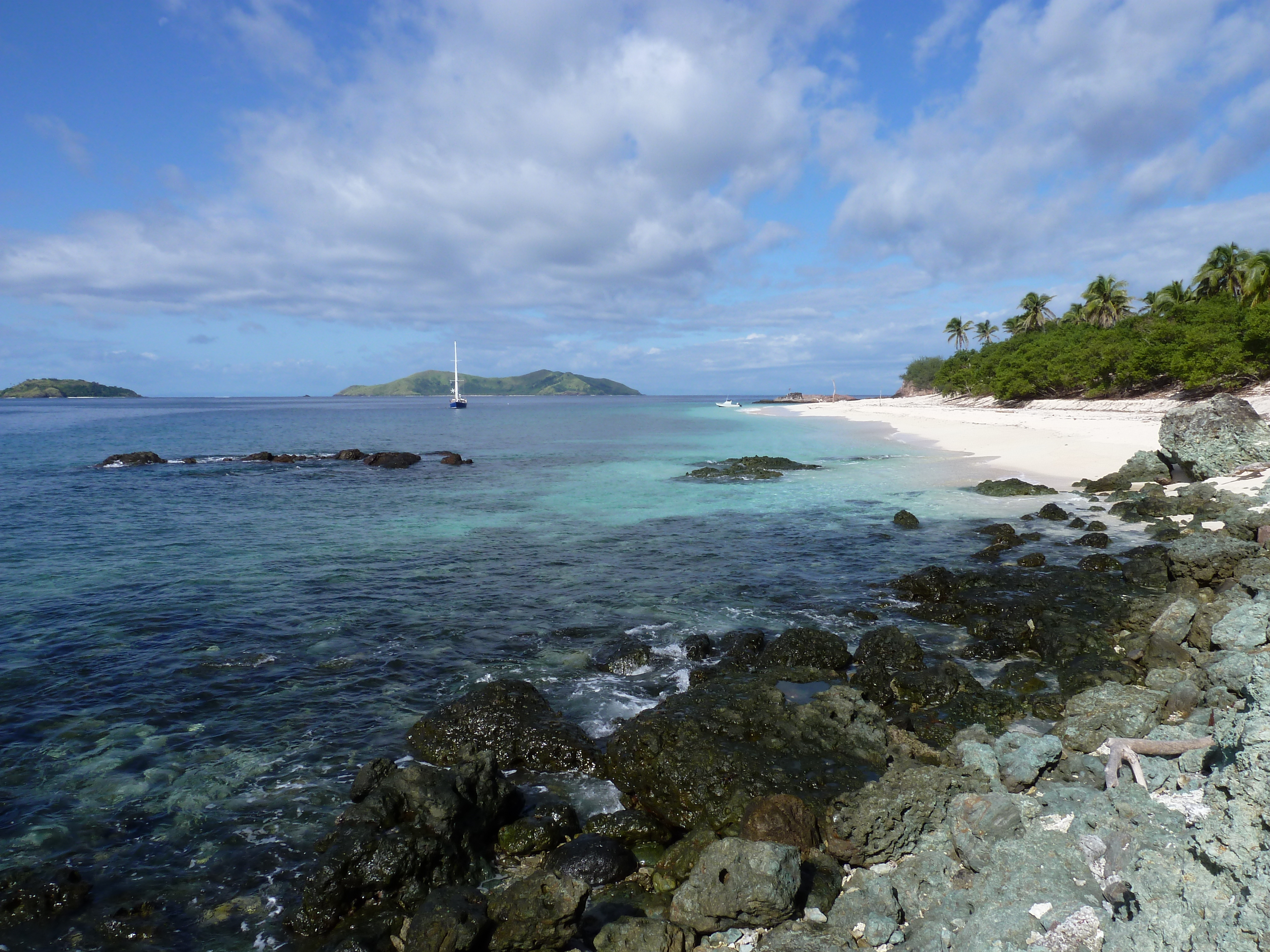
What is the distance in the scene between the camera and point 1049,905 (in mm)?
5602

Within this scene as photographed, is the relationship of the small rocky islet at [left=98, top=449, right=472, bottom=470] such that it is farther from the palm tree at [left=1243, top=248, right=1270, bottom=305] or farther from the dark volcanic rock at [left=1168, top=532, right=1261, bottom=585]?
the palm tree at [left=1243, top=248, right=1270, bottom=305]

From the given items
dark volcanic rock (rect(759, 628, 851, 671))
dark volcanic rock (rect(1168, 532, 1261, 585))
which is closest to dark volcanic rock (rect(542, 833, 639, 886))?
dark volcanic rock (rect(759, 628, 851, 671))

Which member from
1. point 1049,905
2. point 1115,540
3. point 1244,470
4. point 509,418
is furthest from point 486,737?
point 509,418

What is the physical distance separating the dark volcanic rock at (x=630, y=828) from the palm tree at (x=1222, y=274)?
280ft

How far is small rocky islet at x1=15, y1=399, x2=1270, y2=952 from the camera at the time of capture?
18.5ft

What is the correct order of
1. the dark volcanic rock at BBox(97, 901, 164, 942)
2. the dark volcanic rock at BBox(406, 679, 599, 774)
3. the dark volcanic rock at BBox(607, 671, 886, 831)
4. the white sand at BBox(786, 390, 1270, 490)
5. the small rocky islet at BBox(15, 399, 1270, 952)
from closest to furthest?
the small rocky islet at BBox(15, 399, 1270, 952) < the dark volcanic rock at BBox(97, 901, 164, 942) < the dark volcanic rock at BBox(607, 671, 886, 831) < the dark volcanic rock at BBox(406, 679, 599, 774) < the white sand at BBox(786, 390, 1270, 490)

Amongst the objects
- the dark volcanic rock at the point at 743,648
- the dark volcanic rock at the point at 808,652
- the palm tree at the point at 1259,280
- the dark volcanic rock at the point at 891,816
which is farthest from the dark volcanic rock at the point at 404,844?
the palm tree at the point at 1259,280

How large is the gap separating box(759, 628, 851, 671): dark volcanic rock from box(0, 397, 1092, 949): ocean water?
1302 mm

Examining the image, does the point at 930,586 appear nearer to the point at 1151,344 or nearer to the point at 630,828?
the point at 630,828

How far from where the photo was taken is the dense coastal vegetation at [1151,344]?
2040 inches

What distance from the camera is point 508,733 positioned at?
407 inches

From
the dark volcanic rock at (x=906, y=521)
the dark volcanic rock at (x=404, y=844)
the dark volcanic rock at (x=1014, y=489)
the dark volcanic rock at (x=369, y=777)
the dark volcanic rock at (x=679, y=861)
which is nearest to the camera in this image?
the dark volcanic rock at (x=404, y=844)

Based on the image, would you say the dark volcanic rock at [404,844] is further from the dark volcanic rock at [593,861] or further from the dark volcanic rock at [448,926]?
the dark volcanic rock at [593,861]

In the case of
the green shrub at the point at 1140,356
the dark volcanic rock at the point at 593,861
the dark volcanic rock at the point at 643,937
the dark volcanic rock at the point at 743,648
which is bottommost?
the dark volcanic rock at the point at 593,861
